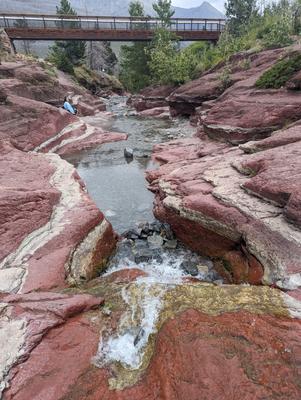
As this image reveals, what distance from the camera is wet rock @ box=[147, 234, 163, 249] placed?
8414 mm

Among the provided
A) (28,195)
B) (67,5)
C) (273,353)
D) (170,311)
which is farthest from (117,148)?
(67,5)

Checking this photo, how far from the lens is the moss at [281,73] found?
47.7ft

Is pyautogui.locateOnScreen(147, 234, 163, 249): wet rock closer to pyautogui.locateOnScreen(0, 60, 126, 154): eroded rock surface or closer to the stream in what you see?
the stream

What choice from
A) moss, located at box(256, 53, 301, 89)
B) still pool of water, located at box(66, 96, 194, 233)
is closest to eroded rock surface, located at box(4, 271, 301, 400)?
still pool of water, located at box(66, 96, 194, 233)

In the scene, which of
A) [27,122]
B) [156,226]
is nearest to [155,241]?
[156,226]

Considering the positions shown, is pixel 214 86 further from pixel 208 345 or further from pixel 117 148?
pixel 208 345

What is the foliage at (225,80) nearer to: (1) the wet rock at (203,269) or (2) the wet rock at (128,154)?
(2) the wet rock at (128,154)

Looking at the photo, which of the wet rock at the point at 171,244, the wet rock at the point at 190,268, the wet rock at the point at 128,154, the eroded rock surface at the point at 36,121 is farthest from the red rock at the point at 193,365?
the wet rock at the point at 128,154

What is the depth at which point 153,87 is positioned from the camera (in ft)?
111

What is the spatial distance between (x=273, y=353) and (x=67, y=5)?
56542 mm

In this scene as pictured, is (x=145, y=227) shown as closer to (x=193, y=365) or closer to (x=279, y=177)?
(x=279, y=177)

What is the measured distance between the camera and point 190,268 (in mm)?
7398

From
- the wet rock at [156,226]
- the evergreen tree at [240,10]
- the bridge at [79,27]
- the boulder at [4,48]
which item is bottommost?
the wet rock at [156,226]

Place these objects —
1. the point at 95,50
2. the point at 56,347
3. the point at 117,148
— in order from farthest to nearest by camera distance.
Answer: the point at 95,50 → the point at 117,148 → the point at 56,347
